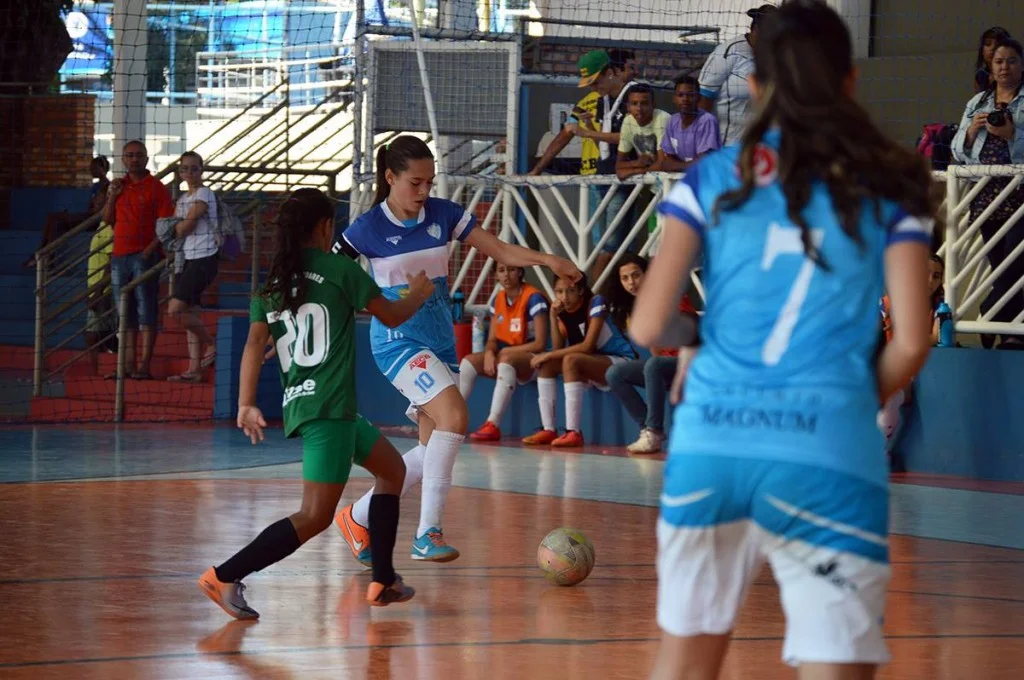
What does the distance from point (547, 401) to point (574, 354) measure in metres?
0.49

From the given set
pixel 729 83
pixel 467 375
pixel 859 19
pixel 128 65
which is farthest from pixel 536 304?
pixel 128 65

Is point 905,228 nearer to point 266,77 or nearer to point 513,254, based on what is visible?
point 513,254

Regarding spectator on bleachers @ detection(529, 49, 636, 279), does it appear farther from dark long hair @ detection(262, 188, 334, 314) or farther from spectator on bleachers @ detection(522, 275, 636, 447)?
dark long hair @ detection(262, 188, 334, 314)

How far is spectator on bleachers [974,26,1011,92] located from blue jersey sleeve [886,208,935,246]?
7856 mm

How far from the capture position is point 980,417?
10.4 m

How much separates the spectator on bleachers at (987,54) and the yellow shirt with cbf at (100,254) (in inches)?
362

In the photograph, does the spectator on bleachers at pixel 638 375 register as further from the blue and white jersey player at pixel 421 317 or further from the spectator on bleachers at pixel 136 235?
the spectator on bleachers at pixel 136 235

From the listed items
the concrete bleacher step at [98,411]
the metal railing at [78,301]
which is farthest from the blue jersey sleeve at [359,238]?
the concrete bleacher step at [98,411]

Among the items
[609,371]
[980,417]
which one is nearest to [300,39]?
[609,371]

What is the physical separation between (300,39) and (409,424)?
1415 cm

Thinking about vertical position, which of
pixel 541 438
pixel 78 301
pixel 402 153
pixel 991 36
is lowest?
pixel 541 438

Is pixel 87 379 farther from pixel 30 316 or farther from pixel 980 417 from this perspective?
pixel 980 417

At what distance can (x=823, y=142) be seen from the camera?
8.57 feet

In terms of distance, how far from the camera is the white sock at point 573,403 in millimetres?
12086
